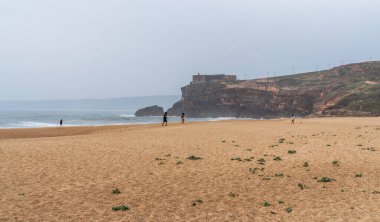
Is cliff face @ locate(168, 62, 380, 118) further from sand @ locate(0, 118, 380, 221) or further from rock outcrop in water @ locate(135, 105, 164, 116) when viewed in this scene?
sand @ locate(0, 118, 380, 221)

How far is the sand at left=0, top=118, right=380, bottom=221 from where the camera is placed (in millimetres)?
10578

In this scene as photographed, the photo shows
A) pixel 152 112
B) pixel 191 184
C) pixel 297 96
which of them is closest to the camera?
pixel 191 184

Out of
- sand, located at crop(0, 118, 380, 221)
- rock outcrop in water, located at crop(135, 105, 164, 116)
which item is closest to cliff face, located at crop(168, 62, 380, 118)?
rock outcrop in water, located at crop(135, 105, 164, 116)

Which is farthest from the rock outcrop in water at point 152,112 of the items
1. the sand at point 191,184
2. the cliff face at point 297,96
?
the sand at point 191,184

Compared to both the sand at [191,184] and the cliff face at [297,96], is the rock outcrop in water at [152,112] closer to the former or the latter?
the cliff face at [297,96]

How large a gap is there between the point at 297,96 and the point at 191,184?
122341 mm

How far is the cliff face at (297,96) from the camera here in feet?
355

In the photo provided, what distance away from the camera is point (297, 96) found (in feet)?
424

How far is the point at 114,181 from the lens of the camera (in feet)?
49.0

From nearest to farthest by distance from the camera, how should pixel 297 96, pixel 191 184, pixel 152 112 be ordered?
pixel 191 184, pixel 297 96, pixel 152 112

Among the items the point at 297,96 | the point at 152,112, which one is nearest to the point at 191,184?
the point at 297,96

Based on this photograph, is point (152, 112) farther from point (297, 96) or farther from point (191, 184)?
point (191, 184)

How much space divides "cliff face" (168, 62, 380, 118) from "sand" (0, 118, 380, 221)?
87090mm

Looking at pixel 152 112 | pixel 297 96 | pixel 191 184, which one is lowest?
pixel 191 184
